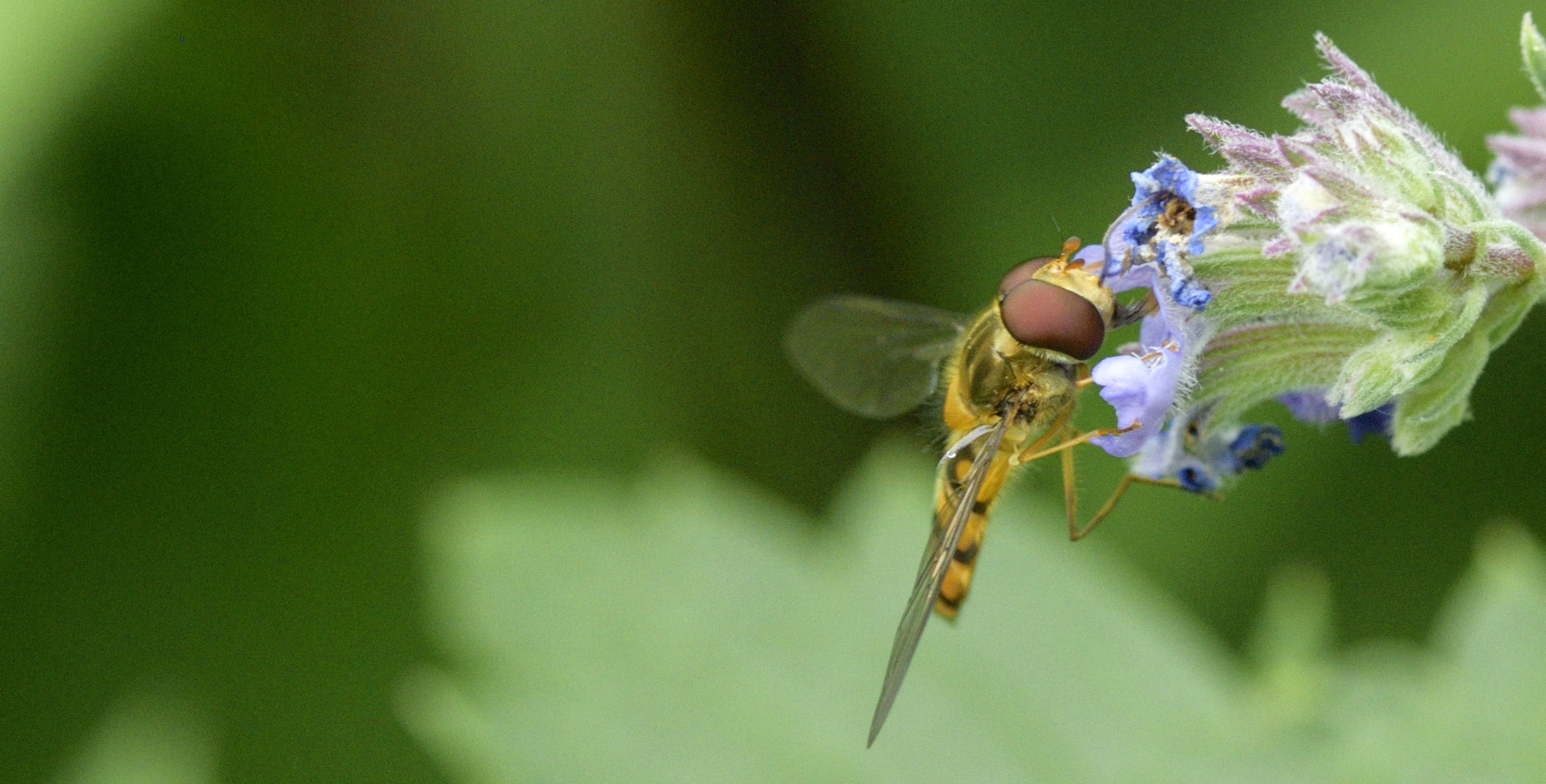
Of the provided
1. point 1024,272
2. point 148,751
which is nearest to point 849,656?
point 1024,272

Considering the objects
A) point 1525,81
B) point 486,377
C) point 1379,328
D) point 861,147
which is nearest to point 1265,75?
point 1525,81

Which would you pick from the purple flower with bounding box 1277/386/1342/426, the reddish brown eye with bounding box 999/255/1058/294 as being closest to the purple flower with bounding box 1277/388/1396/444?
the purple flower with bounding box 1277/386/1342/426

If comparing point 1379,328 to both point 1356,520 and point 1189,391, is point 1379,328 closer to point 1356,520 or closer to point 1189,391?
point 1189,391

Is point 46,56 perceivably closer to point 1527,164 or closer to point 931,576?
point 931,576

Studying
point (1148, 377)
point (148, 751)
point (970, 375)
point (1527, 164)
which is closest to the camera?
point (1148, 377)

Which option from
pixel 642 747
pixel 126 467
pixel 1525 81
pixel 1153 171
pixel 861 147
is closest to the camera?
pixel 1153 171

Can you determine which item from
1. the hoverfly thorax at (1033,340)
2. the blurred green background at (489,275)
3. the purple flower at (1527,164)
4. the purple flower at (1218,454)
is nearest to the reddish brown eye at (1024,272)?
the hoverfly thorax at (1033,340)

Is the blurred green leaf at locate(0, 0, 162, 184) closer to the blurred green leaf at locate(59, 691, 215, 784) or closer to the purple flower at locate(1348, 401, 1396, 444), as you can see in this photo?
the blurred green leaf at locate(59, 691, 215, 784)
